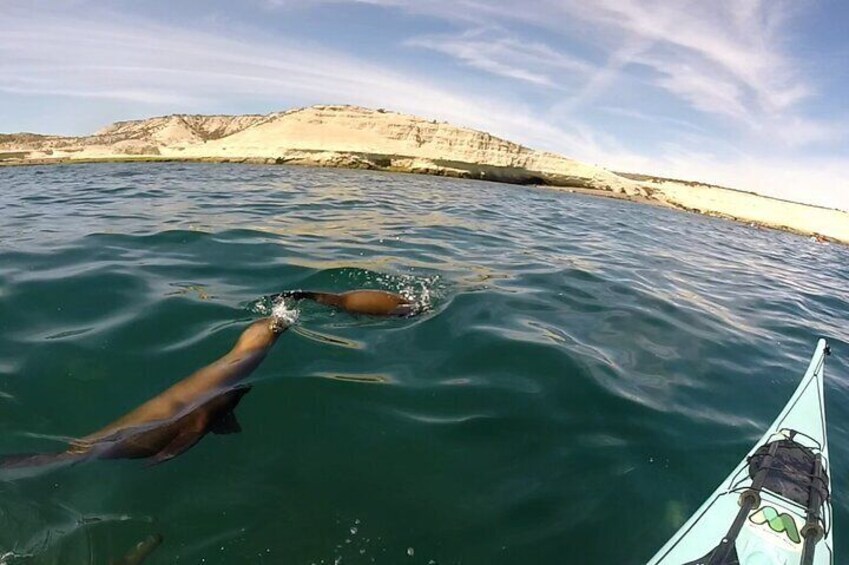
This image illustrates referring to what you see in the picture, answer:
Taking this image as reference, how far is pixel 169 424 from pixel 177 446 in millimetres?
222

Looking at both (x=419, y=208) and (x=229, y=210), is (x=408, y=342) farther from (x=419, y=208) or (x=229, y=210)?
(x=419, y=208)

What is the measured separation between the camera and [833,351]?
791cm

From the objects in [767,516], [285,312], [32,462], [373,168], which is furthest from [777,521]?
[373,168]

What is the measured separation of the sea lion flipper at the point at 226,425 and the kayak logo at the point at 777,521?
12.2 ft

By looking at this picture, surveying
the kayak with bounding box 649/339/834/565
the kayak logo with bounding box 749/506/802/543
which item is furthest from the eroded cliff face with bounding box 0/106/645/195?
the kayak logo with bounding box 749/506/802/543

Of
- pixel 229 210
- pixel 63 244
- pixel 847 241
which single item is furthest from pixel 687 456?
pixel 847 241

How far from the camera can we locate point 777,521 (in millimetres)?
3445

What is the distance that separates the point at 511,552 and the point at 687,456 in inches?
79.9

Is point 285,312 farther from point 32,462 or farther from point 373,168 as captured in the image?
point 373,168

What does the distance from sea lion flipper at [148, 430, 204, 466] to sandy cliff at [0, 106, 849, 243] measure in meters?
42.7

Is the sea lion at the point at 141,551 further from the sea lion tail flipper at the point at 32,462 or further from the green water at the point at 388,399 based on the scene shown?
the sea lion tail flipper at the point at 32,462

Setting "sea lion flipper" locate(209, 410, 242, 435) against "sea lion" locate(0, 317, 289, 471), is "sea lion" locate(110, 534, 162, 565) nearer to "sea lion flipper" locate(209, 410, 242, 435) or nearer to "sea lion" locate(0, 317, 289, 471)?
"sea lion" locate(0, 317, 289, 471)

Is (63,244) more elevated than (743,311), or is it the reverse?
(743,311)

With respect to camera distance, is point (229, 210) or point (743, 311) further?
point (229, 210)
